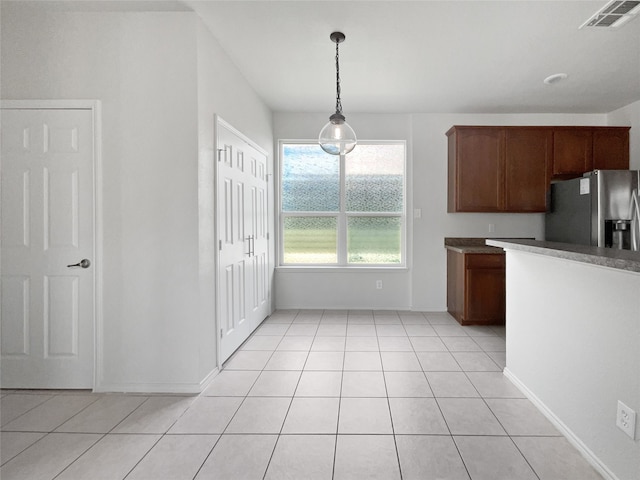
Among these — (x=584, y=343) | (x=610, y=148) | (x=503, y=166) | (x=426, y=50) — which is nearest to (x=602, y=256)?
(x=584, y=343)

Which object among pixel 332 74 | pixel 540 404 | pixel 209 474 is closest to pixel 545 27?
pixel 332 74

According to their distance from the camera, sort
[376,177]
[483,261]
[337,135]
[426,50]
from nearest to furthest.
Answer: [337,135], [426,50], [483,261], [376,177]

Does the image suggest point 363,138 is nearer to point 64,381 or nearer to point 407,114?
point 407,114

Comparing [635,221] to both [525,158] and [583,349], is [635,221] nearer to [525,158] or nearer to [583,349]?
[525,158]

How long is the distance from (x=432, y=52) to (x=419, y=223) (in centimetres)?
214

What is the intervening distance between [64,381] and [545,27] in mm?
4451

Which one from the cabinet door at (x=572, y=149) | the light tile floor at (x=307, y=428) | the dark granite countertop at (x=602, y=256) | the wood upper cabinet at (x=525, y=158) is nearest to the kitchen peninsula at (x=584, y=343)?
the dark granite countertop at (x=602, y=256)

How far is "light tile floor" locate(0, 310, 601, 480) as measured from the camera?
155 centimetres

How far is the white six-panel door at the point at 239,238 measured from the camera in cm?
266

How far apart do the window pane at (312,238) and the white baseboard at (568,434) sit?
2.65 meters

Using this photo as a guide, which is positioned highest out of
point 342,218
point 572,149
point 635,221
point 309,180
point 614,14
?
point 614,14

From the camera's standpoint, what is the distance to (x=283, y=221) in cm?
448

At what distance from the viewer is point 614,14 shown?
7.08 feet

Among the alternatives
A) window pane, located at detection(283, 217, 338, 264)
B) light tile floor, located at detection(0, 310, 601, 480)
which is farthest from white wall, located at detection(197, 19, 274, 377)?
window pane, located at detection(283, 217, 338, 264)
